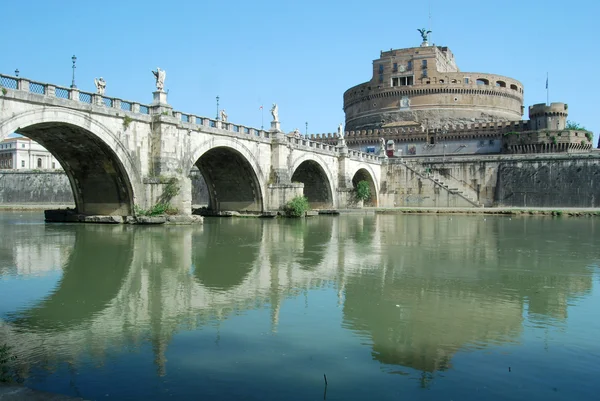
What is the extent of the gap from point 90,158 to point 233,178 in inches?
488

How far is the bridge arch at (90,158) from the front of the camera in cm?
2389

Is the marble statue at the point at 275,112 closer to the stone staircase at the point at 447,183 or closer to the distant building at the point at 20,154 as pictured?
the stone staircase at the point at 447,183

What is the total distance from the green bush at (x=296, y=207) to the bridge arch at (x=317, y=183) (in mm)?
10349

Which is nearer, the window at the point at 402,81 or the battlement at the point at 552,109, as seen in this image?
the battlement at the point at 552,109

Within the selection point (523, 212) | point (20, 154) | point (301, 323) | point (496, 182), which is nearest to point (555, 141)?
point (496, 182)

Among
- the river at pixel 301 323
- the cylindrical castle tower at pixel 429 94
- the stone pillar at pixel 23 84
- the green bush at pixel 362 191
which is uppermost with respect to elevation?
the cylindrical castle tower at pixel 429 94

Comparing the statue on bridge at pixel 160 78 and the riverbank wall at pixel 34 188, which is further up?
the statue on bridge at pixel 160 78

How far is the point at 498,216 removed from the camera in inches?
1645

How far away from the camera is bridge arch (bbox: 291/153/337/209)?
48.6 metres

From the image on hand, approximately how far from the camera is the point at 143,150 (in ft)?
92.1

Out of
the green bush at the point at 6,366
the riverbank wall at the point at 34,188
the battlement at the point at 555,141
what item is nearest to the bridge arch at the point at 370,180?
the battlement at the point at 555,141

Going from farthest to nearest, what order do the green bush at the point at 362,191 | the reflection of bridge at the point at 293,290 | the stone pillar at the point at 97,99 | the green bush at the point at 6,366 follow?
the green bush at the point at 362,191 → the stone pillar at the point at 97,99 → the reflection of bridge at the point at 293,290 → the green bush at the point at 6,366

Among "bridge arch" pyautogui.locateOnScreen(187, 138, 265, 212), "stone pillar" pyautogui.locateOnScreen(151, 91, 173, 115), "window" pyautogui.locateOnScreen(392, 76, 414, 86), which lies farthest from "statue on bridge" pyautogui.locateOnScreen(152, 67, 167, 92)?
"window" pyautogui.locateOnScreen(392, 76, 414, 86)

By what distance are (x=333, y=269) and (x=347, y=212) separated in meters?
31.3
